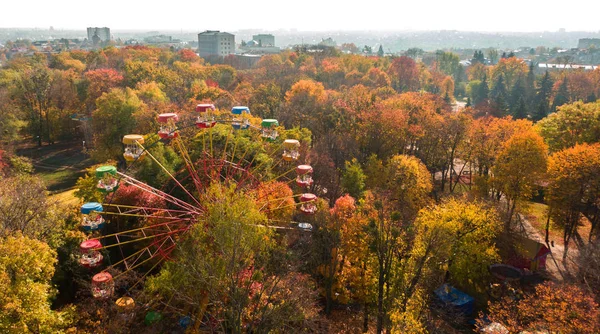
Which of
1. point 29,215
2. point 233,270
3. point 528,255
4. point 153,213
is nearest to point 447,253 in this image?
point 528,255

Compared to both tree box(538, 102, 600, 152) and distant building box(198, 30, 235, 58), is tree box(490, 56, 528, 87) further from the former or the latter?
distant building box(198, 30, 235, 58)

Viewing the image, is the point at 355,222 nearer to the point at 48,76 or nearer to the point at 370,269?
the point at 370,269

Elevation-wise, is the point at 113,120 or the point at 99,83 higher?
the point at 99,83

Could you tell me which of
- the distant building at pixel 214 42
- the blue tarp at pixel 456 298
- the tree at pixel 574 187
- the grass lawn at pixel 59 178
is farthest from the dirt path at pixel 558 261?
the distant building at pixel 214 42

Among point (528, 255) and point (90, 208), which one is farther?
point (528, 255)

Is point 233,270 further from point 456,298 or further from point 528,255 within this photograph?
point 528,255

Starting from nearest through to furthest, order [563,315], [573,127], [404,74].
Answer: [563,315] < [573,127] < [404,74]

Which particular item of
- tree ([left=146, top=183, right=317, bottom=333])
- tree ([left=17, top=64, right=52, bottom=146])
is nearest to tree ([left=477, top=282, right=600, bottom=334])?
tree ([left=146, top=183, right=317, bottom=333])

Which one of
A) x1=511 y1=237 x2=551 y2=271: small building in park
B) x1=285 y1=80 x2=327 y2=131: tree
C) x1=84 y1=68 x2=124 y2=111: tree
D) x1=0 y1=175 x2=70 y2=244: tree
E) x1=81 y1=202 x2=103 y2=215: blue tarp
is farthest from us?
x1=84 y1=68 x2=124 y2=111: tree
